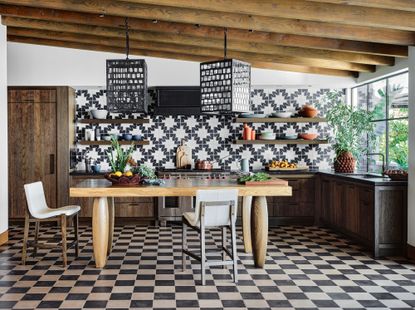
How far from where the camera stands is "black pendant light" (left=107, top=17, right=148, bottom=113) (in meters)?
6.21

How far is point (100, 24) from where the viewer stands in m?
7.03

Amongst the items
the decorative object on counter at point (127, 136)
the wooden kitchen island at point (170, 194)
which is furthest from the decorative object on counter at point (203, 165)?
the wooden kitchen island at point (170, 194)

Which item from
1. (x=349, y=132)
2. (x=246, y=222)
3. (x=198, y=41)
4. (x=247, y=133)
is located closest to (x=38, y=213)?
(x=246, y=222)

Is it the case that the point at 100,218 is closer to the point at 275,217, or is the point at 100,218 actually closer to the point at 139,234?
the point at 139,234

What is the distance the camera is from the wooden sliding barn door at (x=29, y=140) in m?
8.77

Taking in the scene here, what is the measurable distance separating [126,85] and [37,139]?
3323 mm

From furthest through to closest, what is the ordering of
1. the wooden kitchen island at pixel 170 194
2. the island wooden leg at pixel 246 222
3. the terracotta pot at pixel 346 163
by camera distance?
1. the terracotta pot at pixel 346 163
2. the island wooden leg at pixel 246 222
3. the wooden kitchen island at pixel 170 194

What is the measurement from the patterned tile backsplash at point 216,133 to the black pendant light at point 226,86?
11.9ft

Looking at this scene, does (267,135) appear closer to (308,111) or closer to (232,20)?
(308,111)

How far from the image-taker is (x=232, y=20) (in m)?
6.26

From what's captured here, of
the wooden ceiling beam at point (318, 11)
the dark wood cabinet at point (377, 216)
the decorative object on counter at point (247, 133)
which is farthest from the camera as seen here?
the decorative object on counter at point (247, 133)

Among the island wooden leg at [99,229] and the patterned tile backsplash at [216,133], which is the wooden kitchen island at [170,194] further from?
the patterned tile backsplash at [216,133]

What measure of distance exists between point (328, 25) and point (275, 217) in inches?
155

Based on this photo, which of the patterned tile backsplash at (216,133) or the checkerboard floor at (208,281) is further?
the patterned tile backsplash at (216,133)
